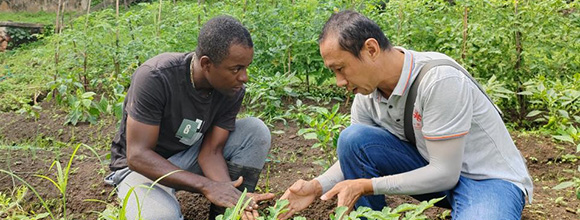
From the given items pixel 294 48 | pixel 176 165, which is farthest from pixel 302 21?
pixel 176 165

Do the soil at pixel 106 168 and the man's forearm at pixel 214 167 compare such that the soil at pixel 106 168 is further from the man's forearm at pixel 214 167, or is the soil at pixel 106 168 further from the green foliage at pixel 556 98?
the man's forearm at pixel 214 167

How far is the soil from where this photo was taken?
3336mm

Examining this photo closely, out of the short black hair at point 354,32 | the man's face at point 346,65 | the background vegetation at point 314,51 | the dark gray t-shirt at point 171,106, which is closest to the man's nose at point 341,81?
the man's face at point 346,65

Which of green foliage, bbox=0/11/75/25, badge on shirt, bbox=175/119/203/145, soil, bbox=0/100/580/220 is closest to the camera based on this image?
badge on shirt, bbox=175/119/203/145

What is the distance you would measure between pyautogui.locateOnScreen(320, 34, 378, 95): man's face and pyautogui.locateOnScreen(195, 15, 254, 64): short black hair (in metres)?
0.44

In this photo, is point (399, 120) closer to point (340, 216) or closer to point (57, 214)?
point (340, 216)

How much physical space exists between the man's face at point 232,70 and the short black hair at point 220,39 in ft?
0.07

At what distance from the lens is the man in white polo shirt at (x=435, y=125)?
2461mm

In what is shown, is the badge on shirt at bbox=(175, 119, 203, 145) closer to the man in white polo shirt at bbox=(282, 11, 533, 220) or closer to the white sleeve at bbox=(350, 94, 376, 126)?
the man in white polo shirt at bbox=(282, 11, 533, 220)

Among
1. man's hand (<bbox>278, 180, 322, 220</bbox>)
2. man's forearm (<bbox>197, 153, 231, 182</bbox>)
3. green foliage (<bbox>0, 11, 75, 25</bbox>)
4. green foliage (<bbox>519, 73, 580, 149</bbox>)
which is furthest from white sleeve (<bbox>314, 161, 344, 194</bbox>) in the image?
green foliage (<bbox>0, 11, 75, 25</bbox>)

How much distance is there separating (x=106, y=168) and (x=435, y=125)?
2231mm

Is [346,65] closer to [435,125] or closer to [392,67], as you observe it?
[392,67]

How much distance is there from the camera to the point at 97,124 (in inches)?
201

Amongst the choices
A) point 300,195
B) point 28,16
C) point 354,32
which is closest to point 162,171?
point 300,195
